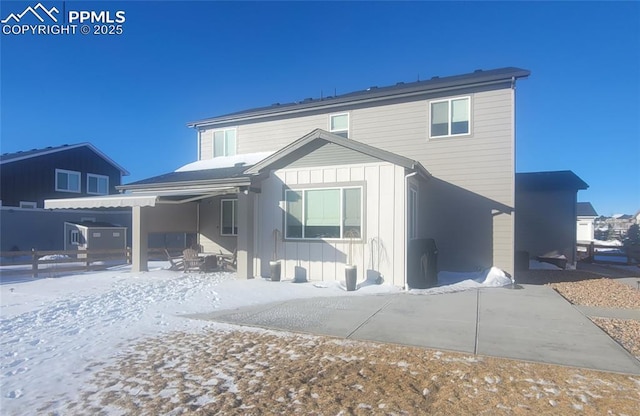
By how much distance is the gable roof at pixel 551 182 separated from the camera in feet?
50.7

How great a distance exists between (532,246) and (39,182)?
2927 cm

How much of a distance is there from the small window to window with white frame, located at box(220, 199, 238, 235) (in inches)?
435

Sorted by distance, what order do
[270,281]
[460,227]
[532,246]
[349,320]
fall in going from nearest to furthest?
[349,320] < [270,281] < [460,227] < [532,246]

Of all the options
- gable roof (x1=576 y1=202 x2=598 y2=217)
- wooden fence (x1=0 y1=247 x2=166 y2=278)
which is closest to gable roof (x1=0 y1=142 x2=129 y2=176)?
wooden fence (x1=0 y1=247 x2=166 y2=278)

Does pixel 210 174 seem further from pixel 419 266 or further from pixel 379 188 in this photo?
pixel 419 266

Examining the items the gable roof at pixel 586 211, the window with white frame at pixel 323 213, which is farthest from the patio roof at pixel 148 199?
the gable roof at pixel 586 211

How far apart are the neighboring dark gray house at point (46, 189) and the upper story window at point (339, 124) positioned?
525 inches

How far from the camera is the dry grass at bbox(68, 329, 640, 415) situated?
3607 millimetres

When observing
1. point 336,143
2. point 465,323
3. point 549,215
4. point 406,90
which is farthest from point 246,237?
point 549,215

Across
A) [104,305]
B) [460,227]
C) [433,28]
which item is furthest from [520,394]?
[433,28]

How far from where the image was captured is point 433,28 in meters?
14.2

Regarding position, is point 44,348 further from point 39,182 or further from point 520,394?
point 39,182

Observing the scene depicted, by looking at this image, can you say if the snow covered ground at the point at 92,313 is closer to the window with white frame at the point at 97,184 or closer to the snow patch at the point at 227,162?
the snow patch at the point at 227,162

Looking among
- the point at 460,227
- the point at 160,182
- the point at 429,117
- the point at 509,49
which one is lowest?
the point at 460,227
